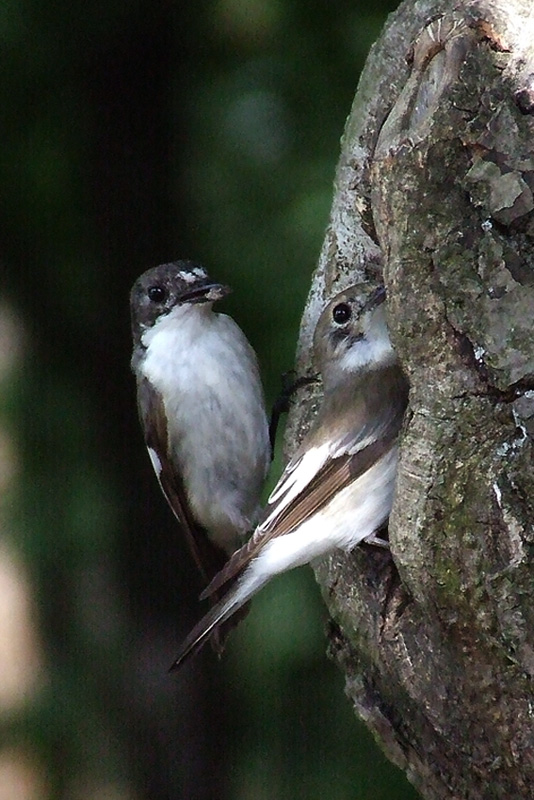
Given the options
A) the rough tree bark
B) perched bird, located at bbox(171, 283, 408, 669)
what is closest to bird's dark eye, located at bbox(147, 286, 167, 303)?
perched bird, located at bbox(171, 283, 408, 669)

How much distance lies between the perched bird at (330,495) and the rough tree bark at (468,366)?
0.24m

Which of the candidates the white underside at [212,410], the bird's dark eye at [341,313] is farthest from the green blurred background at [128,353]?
the bird's dark eye at [341,313]

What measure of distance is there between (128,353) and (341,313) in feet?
4.88

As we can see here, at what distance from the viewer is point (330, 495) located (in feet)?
7.86

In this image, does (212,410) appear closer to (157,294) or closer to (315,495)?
(157,294)

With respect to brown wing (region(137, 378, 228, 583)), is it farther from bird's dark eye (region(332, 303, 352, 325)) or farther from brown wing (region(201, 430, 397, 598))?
brown wing (region(201, 430, 397, 598))

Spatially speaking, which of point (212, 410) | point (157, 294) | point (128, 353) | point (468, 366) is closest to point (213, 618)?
point (468, 366)

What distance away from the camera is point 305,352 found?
306 cm

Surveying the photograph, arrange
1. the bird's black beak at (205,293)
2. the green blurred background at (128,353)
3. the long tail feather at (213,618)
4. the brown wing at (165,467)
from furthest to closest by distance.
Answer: the green blurred background at (128,353)
the brown wing at (165,467)
the bird's black beak at (205,293)
the long tail feather at (213,618)

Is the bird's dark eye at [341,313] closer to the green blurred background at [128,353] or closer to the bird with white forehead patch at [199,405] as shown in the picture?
the bird with white forehead patch at [199,405]

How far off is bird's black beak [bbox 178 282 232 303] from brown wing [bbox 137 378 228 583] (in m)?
0.29

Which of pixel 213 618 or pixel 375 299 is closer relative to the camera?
pixel 213 618

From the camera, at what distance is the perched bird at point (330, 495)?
2365mm

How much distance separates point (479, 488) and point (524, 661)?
11.6 inches
